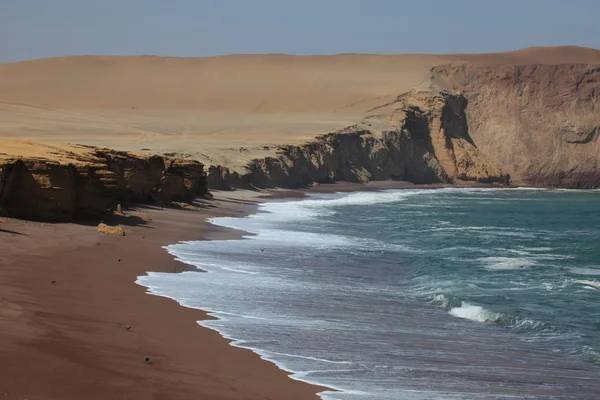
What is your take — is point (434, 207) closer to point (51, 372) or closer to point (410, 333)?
point (410, 333)

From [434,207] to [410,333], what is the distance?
37.2 meters

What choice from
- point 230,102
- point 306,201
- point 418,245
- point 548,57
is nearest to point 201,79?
point 230,102

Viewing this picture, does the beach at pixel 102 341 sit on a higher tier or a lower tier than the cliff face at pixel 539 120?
lower

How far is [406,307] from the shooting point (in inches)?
599

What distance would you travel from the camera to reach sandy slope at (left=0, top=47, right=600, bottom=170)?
7750 cm

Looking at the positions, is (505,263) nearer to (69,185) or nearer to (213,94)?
(69,185)

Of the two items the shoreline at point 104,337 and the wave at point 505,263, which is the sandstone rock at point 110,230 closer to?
the shoreline at point 104,337

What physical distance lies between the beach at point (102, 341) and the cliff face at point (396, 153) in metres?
37.8

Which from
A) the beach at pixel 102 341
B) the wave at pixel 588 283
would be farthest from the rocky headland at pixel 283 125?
the wave at pixel 588 283

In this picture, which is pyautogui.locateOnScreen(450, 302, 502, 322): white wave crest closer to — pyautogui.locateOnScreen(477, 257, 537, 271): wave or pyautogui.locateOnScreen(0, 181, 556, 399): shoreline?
pyautogui.locateOnScreen(0, 181, 556, 399): shoreline

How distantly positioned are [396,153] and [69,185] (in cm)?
6321

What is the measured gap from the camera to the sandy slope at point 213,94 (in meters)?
77.5

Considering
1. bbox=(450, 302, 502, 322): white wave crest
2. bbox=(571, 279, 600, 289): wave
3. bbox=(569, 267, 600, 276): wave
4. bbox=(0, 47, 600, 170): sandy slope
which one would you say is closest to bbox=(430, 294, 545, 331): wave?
bbox=(450, 302, 502, 322): white wave crest

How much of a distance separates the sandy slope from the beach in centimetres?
3492
